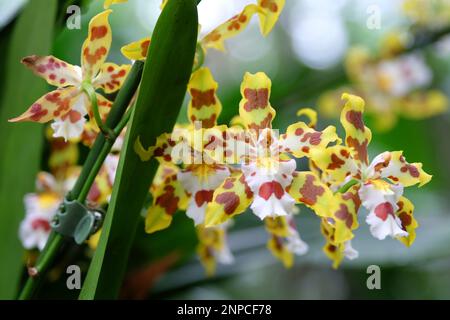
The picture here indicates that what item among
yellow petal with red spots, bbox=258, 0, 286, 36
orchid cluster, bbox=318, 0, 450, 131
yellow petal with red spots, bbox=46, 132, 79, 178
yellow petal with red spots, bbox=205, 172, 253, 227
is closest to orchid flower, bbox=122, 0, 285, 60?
yellow petal with red spots, bbox=258, 0, 286, 36

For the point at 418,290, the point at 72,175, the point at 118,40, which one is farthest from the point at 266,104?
the point at 418,290

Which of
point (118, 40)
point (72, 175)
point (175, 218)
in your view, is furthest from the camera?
point (118, 40)

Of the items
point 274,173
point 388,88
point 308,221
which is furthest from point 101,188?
point 388,88

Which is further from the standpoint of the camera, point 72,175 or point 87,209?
point 72,175

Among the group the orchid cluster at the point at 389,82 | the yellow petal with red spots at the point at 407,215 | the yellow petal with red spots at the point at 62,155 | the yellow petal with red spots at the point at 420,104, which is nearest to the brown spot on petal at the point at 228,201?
the yellow petal with red spots at the point at 407,215

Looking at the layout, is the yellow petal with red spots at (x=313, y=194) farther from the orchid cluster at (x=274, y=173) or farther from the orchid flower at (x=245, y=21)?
the orchid flower at (x=245, y=21)

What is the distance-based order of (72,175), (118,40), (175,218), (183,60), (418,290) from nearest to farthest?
(183,60), (72,175), (175,218), (118,40), (418,290)
